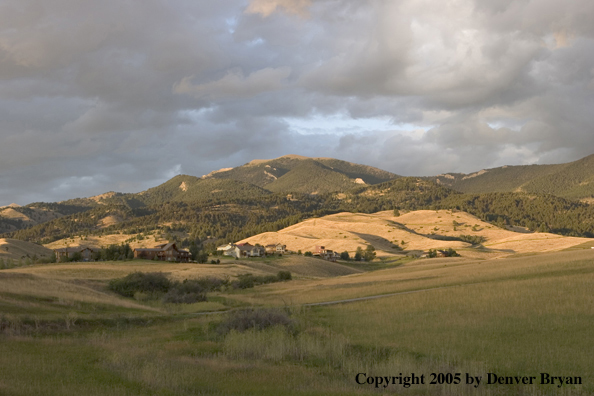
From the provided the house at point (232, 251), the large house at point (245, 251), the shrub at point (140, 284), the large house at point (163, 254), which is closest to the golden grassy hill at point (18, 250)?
the large house at point (163, 254)

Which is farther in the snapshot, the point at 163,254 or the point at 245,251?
the point at 245,251

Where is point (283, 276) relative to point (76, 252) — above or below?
below

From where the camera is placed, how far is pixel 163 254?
110125 mm

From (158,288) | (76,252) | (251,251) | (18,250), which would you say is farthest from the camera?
(18,250)

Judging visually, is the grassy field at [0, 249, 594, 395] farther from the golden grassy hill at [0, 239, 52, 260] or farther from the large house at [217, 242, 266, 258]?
the golden grassy hill at [0, 239, 52, 260]

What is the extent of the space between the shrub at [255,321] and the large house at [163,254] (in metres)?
83.8

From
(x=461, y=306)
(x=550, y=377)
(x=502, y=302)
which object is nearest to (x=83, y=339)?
(x=550, y=377)

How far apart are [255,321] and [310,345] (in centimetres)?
608

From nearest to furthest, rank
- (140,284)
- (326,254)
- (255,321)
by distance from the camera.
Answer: (255,321)
(140,284)
(326,254)

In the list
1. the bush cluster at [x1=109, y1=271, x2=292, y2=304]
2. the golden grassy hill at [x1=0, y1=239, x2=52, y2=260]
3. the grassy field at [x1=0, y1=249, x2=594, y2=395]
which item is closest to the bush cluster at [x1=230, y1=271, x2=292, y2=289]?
the bush cluster at [x1=109, y1=271, x2=292, y2=304]

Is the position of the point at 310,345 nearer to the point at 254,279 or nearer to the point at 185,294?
the point at 185,294

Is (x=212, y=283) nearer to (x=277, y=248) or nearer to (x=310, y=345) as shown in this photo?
(x=310, y=345)

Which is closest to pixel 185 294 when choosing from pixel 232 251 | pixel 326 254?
pixel 232 251

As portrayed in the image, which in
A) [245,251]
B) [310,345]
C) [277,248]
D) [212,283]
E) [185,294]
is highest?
[245,251]
